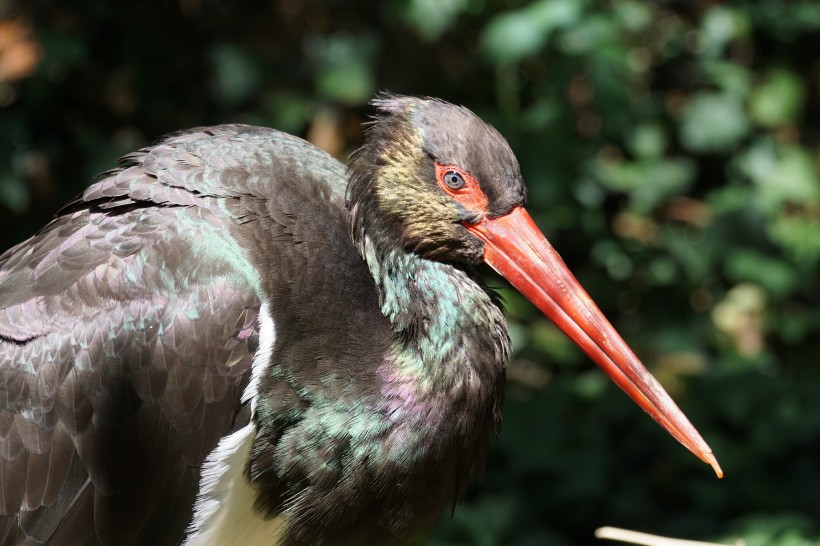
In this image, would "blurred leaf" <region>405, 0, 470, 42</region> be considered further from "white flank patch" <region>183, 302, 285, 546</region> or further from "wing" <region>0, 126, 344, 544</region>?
"white flank patch" <region>183, 302, 285, 546</region>

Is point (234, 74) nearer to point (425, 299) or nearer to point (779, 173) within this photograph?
point (779, 173)

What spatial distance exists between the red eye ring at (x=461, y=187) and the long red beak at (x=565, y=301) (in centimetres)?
5

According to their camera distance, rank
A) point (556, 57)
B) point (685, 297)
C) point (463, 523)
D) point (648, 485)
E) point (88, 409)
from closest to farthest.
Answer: point (88, 409) → point (463, 523) → point (648, 485) → point (556, 57) → point (685, 297)

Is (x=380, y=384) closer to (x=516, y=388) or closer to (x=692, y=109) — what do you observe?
(x=516, y=388)

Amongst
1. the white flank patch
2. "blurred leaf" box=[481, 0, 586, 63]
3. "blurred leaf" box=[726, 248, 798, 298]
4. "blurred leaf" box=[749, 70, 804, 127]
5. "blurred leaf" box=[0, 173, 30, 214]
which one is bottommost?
"blurred leaf" box=[726, 248, 798, 298]

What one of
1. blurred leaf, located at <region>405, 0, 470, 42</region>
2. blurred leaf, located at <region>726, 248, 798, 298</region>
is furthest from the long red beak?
blurred leaf, located at <region>726, 248, 798, 298</region>

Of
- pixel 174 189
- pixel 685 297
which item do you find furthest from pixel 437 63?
pixel 174 189

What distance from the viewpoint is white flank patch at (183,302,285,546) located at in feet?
8.14

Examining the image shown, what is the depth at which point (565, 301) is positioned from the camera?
8.64 ft

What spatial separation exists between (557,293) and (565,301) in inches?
1.0

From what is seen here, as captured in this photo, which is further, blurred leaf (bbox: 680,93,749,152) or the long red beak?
blurred leaf (bbox: 680,93,749,152)

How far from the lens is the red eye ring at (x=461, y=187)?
8.50 feet

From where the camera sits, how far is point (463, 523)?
3678mm

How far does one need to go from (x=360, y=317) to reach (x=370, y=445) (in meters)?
0.29
